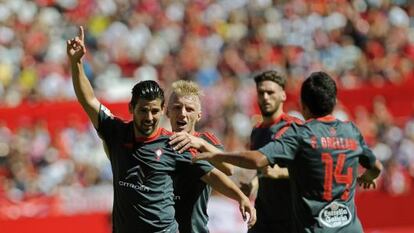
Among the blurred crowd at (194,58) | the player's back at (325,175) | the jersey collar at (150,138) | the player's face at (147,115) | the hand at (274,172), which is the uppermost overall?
the blurred crowd at (194,58)

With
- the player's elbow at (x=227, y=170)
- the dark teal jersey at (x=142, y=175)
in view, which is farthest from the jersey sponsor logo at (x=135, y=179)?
the player's elbow at (x=227, y=170)

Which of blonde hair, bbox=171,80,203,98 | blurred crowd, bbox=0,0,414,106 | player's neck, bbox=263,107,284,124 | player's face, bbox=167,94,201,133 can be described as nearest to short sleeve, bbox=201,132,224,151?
player's face, bbox=167,94,201,133

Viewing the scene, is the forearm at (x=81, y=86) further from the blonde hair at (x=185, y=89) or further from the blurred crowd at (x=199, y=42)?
the blurred crowd at (x=199, y=42)

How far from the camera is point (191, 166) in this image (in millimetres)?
7918

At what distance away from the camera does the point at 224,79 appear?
18688 millimetres

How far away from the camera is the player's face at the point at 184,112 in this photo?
8.63 m

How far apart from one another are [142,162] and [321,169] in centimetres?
139

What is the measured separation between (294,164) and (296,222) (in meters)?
0.48

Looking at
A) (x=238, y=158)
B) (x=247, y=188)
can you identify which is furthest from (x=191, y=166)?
(x=247, y=188)

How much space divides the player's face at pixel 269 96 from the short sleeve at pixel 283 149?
2160 millimetres

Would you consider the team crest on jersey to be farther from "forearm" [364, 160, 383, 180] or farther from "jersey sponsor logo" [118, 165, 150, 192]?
"forearm" [364, 160, 383, 180]

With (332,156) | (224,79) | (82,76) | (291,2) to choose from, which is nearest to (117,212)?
(82,76)

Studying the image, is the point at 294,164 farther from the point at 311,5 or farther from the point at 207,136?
the point at 311,5

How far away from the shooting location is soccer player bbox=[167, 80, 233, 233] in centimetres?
833
